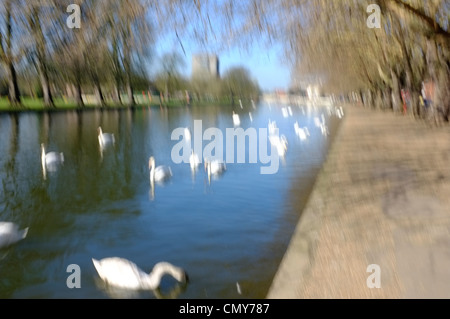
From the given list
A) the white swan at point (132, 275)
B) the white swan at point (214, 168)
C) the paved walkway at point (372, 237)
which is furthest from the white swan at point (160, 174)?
the white swan at point (132, 275)

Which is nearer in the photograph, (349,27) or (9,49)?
(349,27)

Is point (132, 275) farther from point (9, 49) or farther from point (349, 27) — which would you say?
point (9, 49)

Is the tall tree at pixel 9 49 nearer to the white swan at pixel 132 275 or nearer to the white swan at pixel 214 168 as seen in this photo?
the white swan at pixel 214 168

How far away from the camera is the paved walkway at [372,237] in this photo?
409 centimetres

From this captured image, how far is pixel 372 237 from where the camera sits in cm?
535

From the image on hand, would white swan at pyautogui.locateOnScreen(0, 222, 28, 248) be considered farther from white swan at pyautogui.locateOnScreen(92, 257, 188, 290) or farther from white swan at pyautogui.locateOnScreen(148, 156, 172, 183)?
white swan at pyautogui.locateOnScreen(148, 156, 172, 183)

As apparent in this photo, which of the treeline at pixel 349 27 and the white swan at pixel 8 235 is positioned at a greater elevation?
the treeline at pixel 349 27

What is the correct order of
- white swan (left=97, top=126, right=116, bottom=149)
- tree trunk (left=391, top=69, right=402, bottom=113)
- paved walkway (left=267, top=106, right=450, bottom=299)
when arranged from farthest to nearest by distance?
tree trunk (left=391, top=69, right=402, bottom=113), white swan (left=97, top=126, right=116, bottom=149), paved walkway (left=267, top=106, right=450, bottom=299)

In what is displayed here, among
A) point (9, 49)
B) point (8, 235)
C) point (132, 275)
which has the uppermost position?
point (9, 49)

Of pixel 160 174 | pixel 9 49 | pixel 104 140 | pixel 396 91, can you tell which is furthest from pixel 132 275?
pixel 396 91

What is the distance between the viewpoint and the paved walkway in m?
4.09

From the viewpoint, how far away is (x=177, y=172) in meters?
13.0

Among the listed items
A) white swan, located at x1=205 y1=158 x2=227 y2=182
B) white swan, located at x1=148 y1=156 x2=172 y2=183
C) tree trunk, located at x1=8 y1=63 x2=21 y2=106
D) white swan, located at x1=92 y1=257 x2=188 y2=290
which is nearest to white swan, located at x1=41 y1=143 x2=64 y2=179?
white swan, located at x1=148 y1=156 x2=172 y2=183

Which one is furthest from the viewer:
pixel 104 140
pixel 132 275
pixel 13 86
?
pixel 13 86
